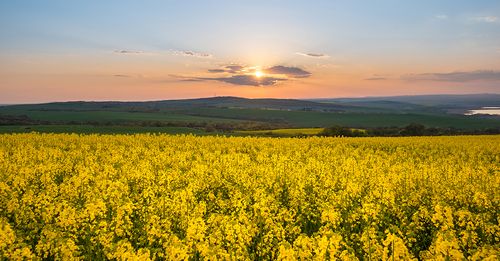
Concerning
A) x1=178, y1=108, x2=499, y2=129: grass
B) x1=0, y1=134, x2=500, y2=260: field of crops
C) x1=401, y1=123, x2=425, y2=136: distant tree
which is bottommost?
x1=178, y1=108, x2=499, y2=129: grass

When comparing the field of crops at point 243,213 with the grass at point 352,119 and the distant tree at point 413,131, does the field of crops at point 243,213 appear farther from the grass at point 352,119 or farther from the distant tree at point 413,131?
the grass at point 352,119

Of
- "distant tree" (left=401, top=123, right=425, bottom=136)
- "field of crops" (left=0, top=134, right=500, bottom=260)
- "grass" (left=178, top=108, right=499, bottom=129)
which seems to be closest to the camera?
"field of crops" (left=0, top=134, right=500, bottom=260)

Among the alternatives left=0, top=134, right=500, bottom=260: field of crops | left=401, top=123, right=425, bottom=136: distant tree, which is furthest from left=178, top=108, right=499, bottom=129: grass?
left=0, top=134, right=500, bottom=260: field of crops

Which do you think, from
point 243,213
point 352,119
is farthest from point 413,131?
point 352,119

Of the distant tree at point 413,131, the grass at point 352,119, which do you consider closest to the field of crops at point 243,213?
the distant tree at point 413,131

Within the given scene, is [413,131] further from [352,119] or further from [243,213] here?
[352,119]

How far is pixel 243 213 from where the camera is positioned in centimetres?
819

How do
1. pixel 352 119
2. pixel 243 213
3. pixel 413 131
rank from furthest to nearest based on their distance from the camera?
pixel 352 119 < pixel 413 131 < pixel 243 213

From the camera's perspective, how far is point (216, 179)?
49.6 feet

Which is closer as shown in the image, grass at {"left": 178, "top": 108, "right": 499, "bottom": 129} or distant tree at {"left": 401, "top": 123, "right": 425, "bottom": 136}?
distant tree at {"left": 401, "top": 123, "right": 425, "bottom": 136}

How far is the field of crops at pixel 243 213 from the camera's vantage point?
6.21 m

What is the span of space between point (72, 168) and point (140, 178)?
18.8 ft

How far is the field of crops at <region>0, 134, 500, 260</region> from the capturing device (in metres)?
6.21

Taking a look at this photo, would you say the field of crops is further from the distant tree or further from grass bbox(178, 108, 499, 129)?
grass bbox(178, 108, 499, 129)
